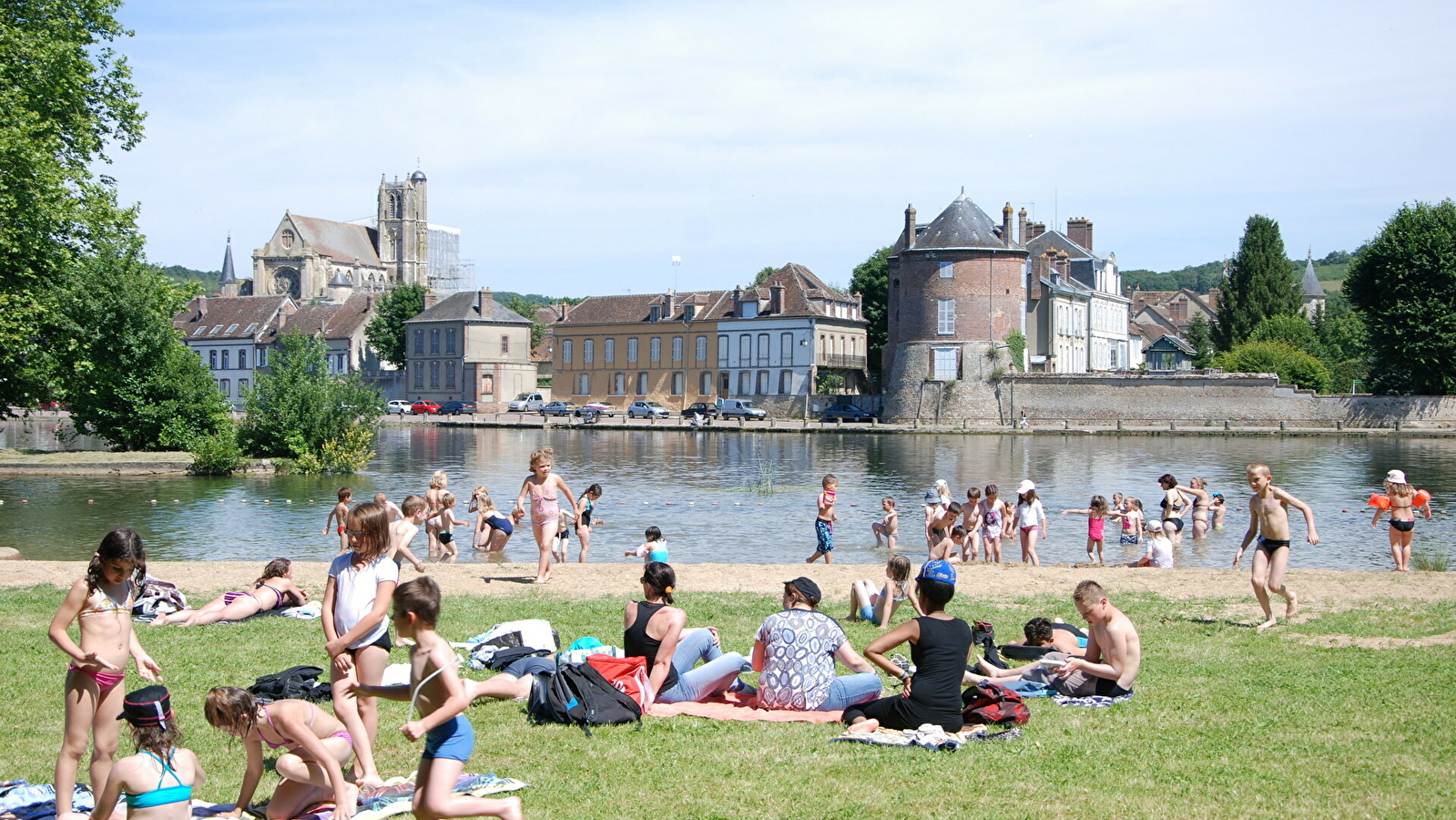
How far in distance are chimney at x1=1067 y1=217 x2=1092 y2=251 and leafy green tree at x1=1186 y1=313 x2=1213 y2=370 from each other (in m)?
9.86

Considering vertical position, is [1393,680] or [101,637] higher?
[101,637]

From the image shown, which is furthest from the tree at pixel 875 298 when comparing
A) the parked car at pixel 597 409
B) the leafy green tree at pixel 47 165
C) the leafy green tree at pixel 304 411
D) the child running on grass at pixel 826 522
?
the child running on grass at pixel 826 522

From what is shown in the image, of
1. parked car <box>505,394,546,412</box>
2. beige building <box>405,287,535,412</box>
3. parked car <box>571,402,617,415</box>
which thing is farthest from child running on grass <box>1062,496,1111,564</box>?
beige building <box>405,287,535,412</box>

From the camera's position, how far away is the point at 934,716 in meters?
6.88

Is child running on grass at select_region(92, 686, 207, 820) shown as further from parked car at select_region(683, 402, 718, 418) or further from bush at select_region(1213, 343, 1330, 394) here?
bush at select_region(1213, 343, 1330, 394)

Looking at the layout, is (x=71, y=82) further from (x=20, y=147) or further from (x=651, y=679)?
(x=651, y=679)

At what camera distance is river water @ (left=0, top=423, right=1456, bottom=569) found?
1970 centimetres

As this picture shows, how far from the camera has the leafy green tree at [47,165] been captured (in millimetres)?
22734

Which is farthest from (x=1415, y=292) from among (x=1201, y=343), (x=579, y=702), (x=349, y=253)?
(x=349, y=253)

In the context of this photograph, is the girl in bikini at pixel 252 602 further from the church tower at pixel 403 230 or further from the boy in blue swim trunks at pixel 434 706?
the church tower at pixel 403 230

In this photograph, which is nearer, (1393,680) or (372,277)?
(1393,680)

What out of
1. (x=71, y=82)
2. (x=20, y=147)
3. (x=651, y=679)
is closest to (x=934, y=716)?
(x=651, y=679)

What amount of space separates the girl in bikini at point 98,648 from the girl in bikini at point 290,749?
594 mm

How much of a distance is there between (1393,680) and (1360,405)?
55.2 metres
